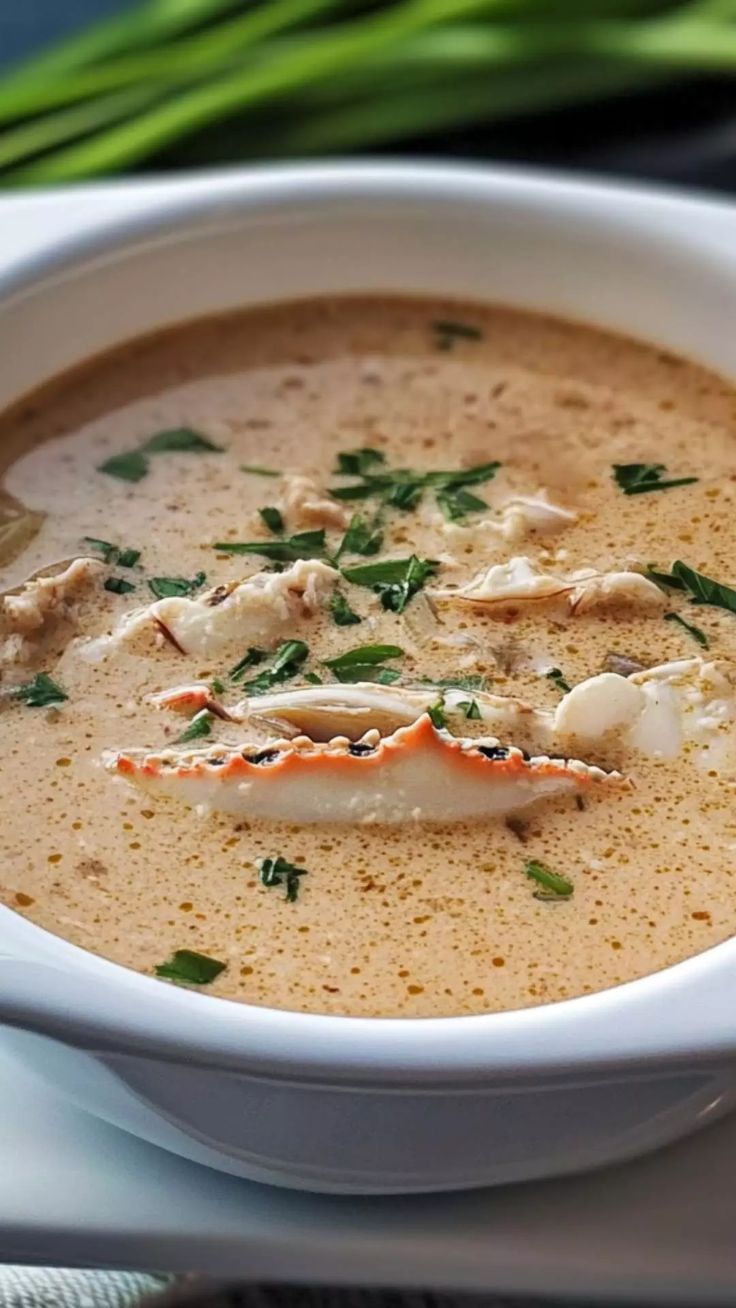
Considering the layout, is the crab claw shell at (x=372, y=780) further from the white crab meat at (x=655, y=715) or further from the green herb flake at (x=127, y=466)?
the green herb flake at (x=127, y=466)

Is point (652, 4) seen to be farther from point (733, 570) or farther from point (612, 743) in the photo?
point (612, 743)

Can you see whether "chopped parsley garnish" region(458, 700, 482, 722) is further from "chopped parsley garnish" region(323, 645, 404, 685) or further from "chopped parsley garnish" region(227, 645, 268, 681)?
"chopped parsley garnish" region(227, 645, 268, 681)

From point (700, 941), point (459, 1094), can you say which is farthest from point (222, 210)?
point (459, 1094)

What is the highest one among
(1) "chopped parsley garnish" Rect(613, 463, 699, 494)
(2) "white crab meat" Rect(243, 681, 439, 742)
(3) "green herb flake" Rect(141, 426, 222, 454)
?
(1) "chopped parsley garnish" Rect(613, 463, 699, 494)

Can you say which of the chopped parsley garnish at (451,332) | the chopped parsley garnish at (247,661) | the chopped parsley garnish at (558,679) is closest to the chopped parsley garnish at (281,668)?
the chopped parsley garnish at (247,661)

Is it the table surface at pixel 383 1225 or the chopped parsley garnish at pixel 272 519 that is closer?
the table surface at pixel 383 1225

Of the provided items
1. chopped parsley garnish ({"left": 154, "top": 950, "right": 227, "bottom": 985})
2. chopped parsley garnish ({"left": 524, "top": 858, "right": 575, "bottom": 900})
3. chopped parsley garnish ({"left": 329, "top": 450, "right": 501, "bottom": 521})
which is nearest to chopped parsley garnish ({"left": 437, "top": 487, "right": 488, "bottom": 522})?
chopped parsley garnish ({"left": 329, "top": 450, "right": 501, "bottom": 521})
